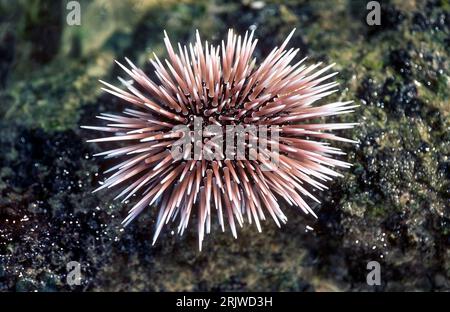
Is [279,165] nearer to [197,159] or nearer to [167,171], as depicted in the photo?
[197,159]

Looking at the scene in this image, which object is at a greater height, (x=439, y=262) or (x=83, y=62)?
(x=83, y=62)

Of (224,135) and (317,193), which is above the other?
(224,135)

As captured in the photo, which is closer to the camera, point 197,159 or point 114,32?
point 197,159

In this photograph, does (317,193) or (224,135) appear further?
(317,193)

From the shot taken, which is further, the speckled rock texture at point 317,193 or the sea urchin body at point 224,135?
the speckled rock texture at point 317,193

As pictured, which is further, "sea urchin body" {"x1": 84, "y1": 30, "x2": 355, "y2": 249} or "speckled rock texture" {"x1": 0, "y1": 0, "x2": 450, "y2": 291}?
"speckled rock texture" {"x1": 0, "y1": 0, "x2": 450, "y2": 291}
